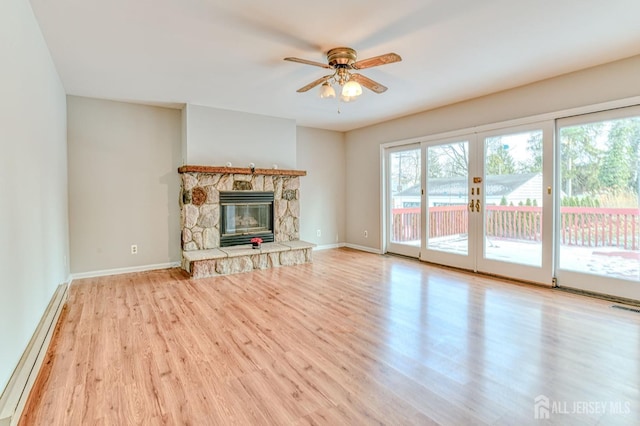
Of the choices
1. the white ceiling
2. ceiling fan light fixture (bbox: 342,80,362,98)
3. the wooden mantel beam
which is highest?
the white ceiling

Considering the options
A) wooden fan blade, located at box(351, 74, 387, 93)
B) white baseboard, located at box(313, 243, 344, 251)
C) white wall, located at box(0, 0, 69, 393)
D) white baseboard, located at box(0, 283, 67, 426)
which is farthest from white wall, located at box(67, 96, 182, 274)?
wooden fan blade, located at box(351, 74, 387, 93)

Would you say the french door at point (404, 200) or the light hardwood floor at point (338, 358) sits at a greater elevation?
the french door at point (404, 200)

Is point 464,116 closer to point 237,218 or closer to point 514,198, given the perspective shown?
point 514,198

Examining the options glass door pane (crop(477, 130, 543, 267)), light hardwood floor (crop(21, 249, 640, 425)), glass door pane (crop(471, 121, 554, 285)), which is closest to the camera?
light hardwood floor (crop(21, 249, 640, 425))

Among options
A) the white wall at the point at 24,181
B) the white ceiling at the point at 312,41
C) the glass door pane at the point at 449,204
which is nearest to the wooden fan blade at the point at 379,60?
the white ceiling at the point at 312,41

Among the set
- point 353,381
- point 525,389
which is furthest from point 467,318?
point 353,381

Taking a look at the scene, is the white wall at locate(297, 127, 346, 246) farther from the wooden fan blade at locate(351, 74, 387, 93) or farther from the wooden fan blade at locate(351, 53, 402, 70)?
the wooden fan blade at locate(351, 53, 402, 70)

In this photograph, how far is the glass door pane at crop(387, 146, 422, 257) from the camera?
17.6 ft

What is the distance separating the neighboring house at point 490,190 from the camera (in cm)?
393

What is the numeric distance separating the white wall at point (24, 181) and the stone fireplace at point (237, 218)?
161 cm

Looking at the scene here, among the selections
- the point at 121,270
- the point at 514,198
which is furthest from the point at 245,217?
the point at 514,198

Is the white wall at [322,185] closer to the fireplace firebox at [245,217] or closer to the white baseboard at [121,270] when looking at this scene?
the fireplace firebox at [245,217]

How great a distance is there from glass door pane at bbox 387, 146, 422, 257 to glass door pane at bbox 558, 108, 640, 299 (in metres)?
2.04

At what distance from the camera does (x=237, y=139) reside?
202 inches
